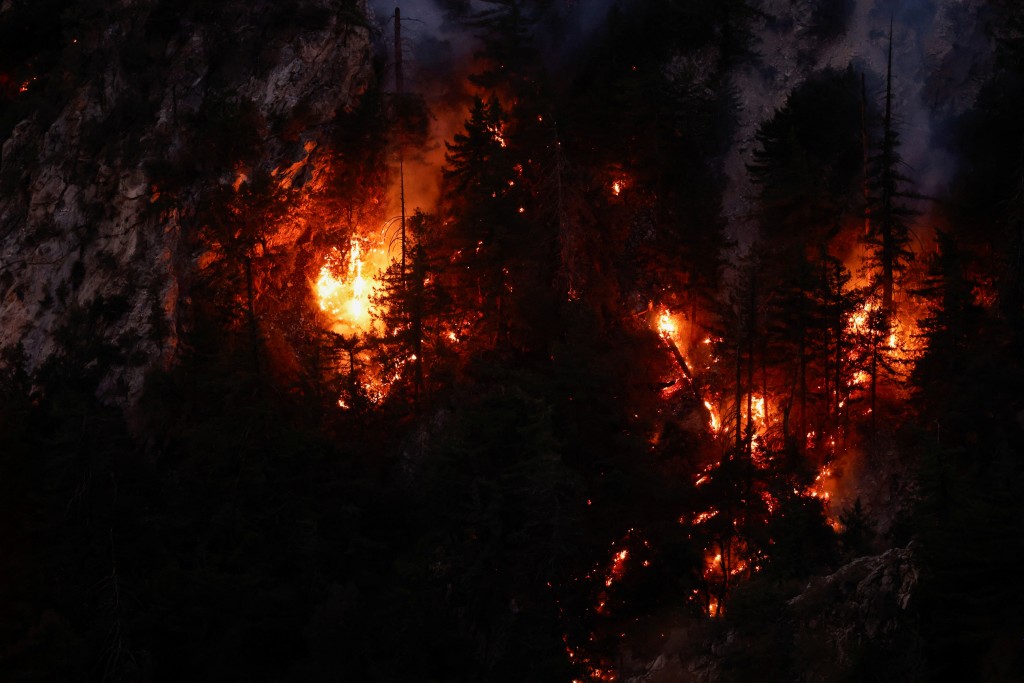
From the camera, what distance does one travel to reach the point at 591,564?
2962 centimetres

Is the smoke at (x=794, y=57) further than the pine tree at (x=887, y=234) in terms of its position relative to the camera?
Yes

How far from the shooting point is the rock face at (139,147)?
1431 inches

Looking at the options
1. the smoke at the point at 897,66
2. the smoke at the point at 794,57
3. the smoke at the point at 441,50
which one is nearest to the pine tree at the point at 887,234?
the smoke at the point at 897,66

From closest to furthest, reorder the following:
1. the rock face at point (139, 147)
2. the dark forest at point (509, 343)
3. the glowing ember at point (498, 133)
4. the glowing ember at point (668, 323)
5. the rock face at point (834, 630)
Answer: the rock face at point (834, 630) < the dark forest at point (509, 343) < the rock face at point (139, 147) < the glowing ember at point (498, 133) < the glowing ember at point (668, 323)

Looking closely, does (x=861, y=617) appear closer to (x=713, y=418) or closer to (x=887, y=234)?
(x=713, y=418)

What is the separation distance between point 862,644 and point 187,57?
117 feet

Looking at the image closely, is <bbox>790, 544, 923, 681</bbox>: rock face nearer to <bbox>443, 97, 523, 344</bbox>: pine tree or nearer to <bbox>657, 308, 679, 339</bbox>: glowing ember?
<bbox>443, 97, 523, 344</bbox>: pine tree

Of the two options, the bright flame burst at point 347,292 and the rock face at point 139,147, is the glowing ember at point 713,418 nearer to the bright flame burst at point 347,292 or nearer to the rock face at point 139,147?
the bright flame burst at point 347,292

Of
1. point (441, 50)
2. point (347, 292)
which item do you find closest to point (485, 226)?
point (347, 292)

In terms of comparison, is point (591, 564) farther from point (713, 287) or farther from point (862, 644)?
point (713, 287)

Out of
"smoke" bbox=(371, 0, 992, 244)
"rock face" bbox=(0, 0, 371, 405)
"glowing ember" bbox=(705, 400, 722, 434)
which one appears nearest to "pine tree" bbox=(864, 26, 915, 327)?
"smoke" bbox=(371, 0, 992, 244)

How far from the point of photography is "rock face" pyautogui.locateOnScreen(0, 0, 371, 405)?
36344 millimetres

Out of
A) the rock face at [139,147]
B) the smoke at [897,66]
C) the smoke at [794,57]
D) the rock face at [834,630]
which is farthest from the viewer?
the smoke at [794,57]

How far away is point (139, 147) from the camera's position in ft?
125
